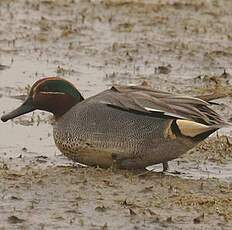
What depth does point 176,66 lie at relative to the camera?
11086mm

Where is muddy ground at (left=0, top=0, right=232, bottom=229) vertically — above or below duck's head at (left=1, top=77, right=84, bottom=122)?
below

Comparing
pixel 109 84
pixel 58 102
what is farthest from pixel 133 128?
pixel 109 84

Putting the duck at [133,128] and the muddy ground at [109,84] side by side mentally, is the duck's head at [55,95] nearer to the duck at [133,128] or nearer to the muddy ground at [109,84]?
the duck at [133,128]

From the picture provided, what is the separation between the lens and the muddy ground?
6309 millimetres

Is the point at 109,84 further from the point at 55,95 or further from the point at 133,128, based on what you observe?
the point at 133,128

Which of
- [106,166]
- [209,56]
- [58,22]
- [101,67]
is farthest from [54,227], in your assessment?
[58,22]

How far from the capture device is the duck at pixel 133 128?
23.4ft

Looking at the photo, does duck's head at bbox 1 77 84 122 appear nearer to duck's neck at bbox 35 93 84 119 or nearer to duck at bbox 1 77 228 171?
duck's neck at bbox 35 93 84 119

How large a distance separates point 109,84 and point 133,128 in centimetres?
298

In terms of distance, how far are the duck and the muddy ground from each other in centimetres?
12

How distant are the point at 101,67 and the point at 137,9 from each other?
Result: 8.83ft

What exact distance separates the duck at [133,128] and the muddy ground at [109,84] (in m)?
0.12

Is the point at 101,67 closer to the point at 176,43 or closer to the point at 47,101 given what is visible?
→ the point at 176,43

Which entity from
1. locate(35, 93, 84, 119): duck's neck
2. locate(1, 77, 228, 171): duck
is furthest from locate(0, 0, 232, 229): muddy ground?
locate(35, 93, 84, 119): duck's neck
